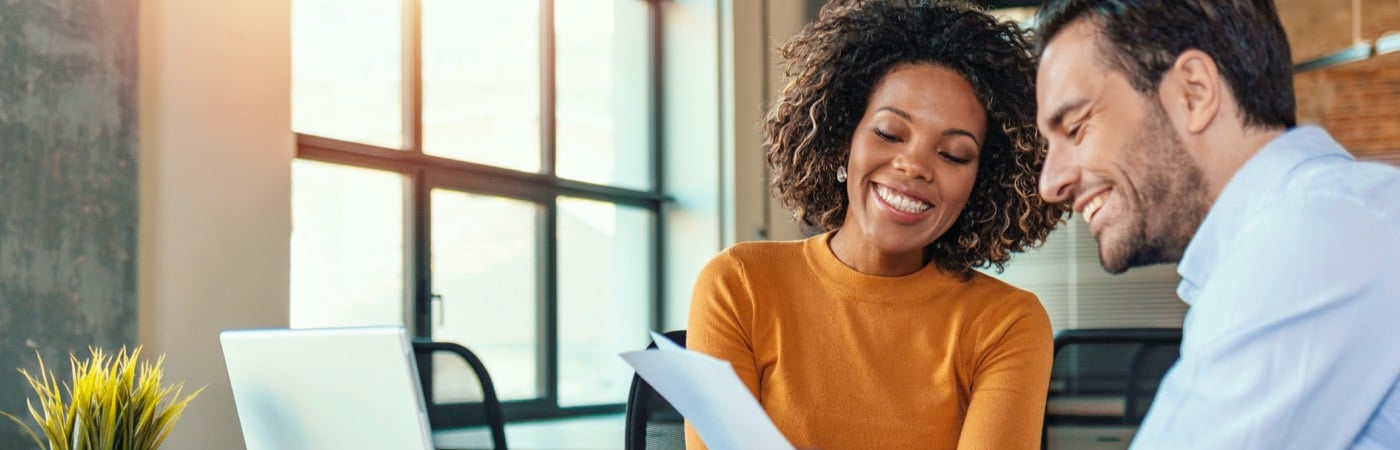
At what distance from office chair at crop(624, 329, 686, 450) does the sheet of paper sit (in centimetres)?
57

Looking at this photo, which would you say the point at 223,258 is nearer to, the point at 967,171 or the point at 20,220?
the point at 20,220

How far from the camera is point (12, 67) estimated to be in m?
2.49

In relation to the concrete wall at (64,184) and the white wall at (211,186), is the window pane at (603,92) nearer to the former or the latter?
the white wall at (211,186)

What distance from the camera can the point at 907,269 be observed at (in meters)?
1.91

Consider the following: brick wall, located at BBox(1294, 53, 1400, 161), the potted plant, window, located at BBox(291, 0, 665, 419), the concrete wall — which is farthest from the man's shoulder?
brick wall, located at BBox(1294, 53, 1400, 161)

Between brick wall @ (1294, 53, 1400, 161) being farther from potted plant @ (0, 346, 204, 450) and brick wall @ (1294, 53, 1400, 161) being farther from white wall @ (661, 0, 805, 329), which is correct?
potted plant @ (0, 346, 204, 450)

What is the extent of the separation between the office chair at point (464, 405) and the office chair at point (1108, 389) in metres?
0.96

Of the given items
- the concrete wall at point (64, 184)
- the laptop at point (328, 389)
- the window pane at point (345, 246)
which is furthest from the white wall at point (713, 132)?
the laptop at point (328, 389)

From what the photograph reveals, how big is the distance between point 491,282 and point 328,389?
9.83 feet

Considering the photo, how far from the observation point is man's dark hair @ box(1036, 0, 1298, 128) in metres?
1.00

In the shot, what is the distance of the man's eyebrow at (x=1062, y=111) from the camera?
1.11 meters

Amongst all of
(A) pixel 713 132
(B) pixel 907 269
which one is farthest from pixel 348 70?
(B) pixel 907 269

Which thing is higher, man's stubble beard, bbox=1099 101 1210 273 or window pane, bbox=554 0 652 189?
window pane, bbox=554 0 652 189

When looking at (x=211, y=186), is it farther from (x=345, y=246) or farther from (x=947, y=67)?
(x=947, y=67)
